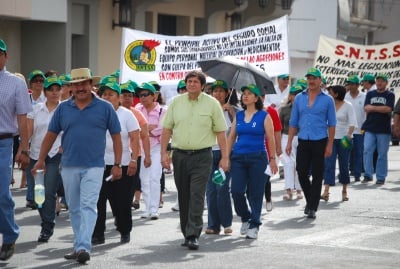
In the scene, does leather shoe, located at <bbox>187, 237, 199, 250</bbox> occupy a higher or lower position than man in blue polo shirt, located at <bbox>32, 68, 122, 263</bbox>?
lower

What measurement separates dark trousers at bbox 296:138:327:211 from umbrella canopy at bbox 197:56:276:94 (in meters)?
1.58

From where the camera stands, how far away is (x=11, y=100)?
10.5m

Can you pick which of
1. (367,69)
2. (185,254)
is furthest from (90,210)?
(367,69)

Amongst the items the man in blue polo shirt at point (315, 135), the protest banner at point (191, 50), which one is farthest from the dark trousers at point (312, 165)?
the protest banner at point (191, 50)

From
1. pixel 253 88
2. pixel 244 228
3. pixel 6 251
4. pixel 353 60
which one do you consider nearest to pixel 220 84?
pixel 253 88

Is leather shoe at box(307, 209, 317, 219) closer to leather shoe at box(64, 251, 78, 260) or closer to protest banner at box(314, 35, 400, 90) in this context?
leather shoe at box(64, 251, 78, 260)

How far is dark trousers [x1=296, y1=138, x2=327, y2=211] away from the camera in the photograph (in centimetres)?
1461

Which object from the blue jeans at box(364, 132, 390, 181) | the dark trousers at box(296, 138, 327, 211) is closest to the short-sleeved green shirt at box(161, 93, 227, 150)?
the dark trousers at box(296, 138, 327, 211)

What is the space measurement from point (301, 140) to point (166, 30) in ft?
53.6

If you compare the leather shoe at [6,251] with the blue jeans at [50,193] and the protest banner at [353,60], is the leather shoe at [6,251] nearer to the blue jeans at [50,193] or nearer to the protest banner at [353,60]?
the blue jeans at [50,193]

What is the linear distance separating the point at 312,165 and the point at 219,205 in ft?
7.63

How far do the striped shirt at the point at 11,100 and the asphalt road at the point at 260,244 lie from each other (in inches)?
49.6

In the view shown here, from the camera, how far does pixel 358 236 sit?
1268 cm

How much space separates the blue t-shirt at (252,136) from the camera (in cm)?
1264
